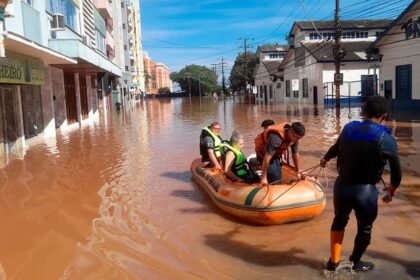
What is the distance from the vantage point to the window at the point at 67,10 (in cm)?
1872

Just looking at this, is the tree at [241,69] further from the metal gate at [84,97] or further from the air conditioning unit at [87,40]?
the air conditioning unit at [87,40]

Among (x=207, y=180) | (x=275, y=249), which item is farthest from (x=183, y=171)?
(x=275, y=249)

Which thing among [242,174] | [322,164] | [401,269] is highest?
[322,164]

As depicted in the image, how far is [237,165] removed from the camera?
7805 mm

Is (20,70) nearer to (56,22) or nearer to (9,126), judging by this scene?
(9,126)

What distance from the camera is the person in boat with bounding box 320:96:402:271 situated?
4.28 meters

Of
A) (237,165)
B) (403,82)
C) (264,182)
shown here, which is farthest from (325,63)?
(264,182)

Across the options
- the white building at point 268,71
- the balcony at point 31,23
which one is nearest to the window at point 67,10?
the balcony at point 31,23

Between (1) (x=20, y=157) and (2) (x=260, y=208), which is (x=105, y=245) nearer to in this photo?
(2) (x=260, y=208)

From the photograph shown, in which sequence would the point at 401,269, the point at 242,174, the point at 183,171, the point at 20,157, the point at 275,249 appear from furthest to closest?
the point at 20,157
the point at 183,171
the point at 242,174
the point at 275,249
the point at 401,269

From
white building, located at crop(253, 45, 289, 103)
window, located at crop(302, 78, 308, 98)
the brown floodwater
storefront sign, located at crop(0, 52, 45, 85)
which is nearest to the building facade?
storefront sign, located at crop(0, 52, 45, 85)

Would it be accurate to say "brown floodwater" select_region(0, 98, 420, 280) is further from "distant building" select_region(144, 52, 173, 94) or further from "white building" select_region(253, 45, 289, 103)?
"distant building" select_region(144, 52, 173, 94)

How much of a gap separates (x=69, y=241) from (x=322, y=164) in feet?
11.5

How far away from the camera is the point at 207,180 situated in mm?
8258
